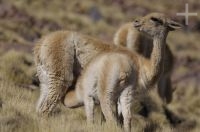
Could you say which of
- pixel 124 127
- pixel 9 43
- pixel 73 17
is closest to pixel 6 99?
pixel 124 127

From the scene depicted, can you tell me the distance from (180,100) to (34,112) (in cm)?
1295

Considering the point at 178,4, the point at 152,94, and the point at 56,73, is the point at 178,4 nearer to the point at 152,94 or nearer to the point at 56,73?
the point at 152,94

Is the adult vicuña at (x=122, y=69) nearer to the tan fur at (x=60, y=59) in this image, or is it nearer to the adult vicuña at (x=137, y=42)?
the tan fur at (x=60, y=59)

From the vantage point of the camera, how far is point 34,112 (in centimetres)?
885

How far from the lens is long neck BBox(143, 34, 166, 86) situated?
8.22 m

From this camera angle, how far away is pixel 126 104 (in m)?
8.05

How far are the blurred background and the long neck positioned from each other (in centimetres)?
112

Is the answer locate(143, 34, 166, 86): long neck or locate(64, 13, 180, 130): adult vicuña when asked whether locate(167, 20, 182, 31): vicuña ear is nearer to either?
locate(64, 13, 180, 130): adult vicuña

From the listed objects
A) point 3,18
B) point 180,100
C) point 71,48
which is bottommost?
point 180,100

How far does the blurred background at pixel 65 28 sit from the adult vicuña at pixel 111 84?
43 centimetres

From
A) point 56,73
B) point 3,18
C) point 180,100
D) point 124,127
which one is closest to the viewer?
point 124,127

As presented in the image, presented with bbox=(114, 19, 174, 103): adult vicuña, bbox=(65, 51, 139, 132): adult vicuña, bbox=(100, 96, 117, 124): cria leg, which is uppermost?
bbox=(114, 19, 174, 103): adult vicuña

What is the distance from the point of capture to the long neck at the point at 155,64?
27.0 feet

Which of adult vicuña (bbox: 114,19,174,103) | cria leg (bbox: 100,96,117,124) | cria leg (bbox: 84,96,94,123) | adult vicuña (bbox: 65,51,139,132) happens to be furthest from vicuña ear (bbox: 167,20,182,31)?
adult vicuña (bbox: 114,19,174,103)
